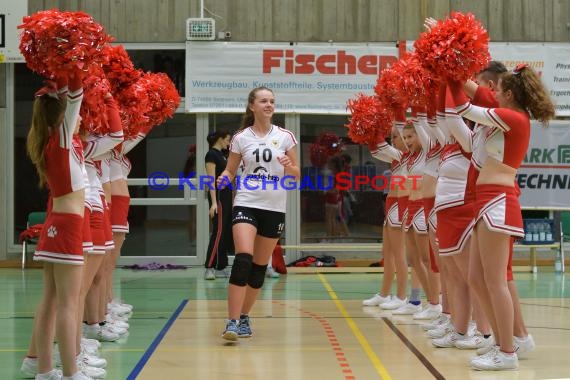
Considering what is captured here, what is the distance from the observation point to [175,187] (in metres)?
13.0

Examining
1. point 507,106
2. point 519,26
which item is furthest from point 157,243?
point 507,106

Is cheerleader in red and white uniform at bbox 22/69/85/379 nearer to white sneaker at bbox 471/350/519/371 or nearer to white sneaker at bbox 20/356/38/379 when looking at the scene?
white sneaker at bbox 20/356/38/379

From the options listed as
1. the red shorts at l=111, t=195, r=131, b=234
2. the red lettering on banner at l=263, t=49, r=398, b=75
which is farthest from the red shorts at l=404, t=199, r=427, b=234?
the red lettering on banner at l=263, t=49, r=398, b=75

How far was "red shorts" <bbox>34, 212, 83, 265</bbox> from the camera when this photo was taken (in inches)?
158

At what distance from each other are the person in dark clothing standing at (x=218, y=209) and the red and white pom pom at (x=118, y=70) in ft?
14.2

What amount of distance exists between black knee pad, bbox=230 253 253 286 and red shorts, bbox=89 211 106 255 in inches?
40.8

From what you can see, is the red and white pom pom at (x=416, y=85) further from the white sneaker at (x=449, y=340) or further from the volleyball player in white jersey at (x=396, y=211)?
the white sneaker at (x=449, y=340)

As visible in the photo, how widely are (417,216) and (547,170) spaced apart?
6.41 metres

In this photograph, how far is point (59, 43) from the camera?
403 centimetres

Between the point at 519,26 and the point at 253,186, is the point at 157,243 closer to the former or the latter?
the point at 519,26

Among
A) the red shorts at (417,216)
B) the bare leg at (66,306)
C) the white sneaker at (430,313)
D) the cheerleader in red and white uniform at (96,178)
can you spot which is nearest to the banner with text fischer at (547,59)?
the red shorts at (417,216)

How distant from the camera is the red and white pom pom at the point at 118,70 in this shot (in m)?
5.95

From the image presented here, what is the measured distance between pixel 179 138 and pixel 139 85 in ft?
22.3

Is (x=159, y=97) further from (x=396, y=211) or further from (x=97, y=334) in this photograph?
(x=396, y=211)
